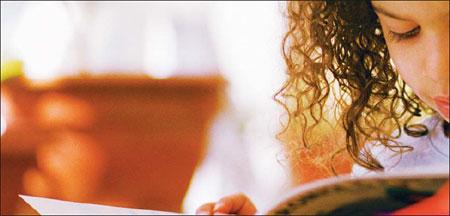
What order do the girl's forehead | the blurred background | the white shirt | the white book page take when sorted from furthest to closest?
the blurred background
the white shirt
the white book page
the girl's forehead

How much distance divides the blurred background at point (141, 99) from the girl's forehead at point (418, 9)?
105cm

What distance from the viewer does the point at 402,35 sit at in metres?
0.43

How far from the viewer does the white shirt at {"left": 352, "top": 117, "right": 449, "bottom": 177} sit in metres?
0.69

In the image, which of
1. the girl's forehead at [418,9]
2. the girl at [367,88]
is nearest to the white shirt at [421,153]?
the girl at [367,88]

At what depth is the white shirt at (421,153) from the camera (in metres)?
0.69

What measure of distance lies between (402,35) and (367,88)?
226mm

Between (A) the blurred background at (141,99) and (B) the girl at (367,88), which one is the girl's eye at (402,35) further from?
(A) the blurred background at (141,99)

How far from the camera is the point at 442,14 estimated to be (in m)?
0.36

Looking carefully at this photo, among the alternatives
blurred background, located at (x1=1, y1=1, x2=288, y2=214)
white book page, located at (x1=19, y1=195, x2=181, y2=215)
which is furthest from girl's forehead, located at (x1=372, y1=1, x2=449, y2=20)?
blurred background, located at (x1=1, y1=1, x2=288, y2=214)

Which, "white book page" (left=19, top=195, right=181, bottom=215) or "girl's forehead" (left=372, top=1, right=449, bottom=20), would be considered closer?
"girl's forehead" (left=372, top=1, right=449, bottom=20)

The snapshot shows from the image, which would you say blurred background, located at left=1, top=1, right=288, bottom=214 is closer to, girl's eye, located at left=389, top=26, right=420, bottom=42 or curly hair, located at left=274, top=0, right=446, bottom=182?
curly hair, located at left=274, top=0, right=446, bottom=182

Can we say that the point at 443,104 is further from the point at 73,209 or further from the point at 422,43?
the point at 73,209

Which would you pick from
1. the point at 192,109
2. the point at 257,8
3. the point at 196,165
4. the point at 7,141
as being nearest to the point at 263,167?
the point at 196,165

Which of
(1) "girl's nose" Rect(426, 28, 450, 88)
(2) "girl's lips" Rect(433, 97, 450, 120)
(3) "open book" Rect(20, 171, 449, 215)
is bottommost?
(3) "open book" Rect(20, 171, 449, 215)
